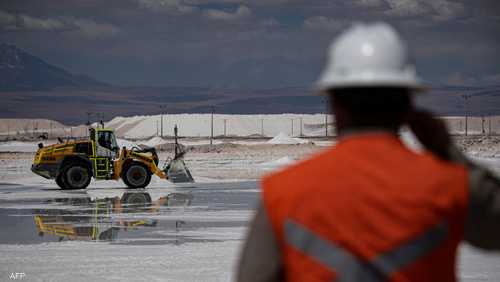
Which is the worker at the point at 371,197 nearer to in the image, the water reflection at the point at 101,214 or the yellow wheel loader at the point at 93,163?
the water reflection at the point at 101,214

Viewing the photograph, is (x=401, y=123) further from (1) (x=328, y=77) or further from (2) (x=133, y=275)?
(2) (x=133, y=275)

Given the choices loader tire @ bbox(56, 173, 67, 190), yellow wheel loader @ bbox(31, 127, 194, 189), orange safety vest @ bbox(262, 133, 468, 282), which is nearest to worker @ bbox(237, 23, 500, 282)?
orange safety vest @ bbox(262, 133, 468, 282)

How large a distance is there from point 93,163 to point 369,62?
23.9 metres

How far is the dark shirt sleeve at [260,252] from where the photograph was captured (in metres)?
2.16

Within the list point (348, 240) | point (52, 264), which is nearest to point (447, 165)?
point (348, 240)

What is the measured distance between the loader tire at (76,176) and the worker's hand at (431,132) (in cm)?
2406

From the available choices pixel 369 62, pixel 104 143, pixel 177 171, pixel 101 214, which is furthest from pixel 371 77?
pixel 177 171

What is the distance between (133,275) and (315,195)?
8432 mm

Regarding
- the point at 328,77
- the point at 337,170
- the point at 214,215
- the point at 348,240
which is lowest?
the point at 214,215

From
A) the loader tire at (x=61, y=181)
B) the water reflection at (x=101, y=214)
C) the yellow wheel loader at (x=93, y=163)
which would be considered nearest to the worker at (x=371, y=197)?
the water reflection at (x=101, y=214)

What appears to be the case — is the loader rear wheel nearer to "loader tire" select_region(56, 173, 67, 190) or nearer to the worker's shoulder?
"loader tire" select_region(56, 173, 67, 190)

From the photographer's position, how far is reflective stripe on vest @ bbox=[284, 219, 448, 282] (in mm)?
2098

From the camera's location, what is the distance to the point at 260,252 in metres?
2.16

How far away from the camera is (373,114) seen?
7.29 ft
